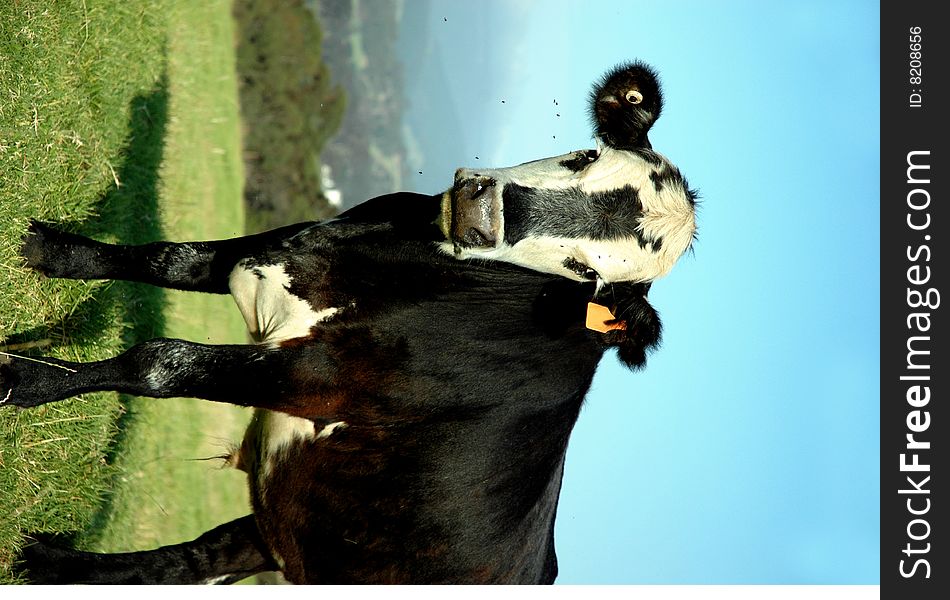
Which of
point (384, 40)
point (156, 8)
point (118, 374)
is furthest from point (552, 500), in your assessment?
point (384, 40)

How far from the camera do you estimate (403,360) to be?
4.00 metres

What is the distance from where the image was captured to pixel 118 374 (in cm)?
377

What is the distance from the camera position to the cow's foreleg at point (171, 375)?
12.2ft

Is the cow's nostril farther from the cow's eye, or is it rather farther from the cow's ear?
the cow's eye

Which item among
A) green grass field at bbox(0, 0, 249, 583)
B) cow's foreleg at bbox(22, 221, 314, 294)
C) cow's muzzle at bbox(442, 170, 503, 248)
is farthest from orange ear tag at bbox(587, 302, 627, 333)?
green grass field at bbox(0, 0, 249, 583)

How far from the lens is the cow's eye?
186 inches

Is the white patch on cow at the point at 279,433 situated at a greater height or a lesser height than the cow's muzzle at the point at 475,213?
lesser

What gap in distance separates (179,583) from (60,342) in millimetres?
1484

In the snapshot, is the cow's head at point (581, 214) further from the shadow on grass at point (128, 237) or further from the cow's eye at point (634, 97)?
the shadow on grass at point (128, 237)

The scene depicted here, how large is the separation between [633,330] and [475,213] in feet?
3.13

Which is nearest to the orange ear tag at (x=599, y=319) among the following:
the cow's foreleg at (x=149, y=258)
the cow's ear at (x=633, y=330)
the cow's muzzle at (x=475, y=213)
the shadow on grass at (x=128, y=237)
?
the cow's ear at (x=633, y=330)
